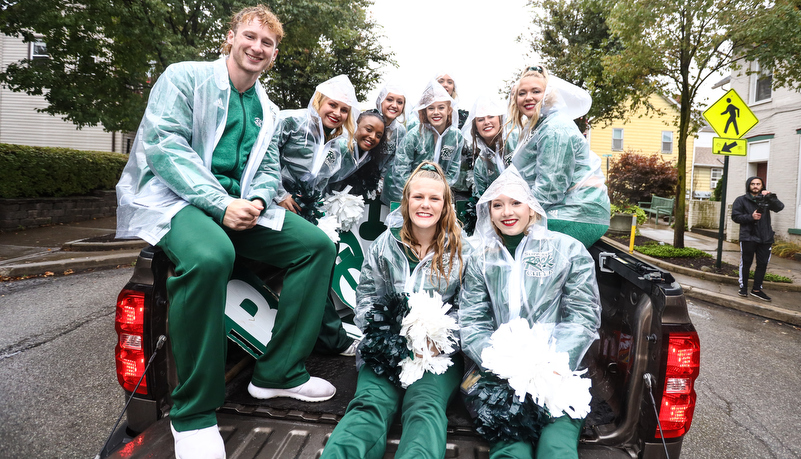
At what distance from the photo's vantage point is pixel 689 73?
1023cm

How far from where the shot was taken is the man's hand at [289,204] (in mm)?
3039

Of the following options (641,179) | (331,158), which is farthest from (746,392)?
(641,179)

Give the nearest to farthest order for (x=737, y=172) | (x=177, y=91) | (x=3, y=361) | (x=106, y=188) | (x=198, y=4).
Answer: (x=177, y=91)
(x=3, y=361)
(x=198, y=4)
(x=106, y=188)
(x=737, y=172)

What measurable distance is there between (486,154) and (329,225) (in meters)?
1.42

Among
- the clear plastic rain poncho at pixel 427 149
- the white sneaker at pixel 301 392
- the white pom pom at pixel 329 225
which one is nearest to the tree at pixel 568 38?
the clear plastic rain poncho at pixel 427 149

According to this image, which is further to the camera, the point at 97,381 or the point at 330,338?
the point at 97,381

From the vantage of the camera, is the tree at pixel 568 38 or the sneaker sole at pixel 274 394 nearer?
the sneaker sole at pixel 274 394

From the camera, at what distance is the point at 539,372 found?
185cm

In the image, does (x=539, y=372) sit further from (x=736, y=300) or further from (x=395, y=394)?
(x=736, y=300)

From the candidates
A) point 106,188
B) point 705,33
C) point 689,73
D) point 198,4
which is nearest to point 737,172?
point 689,73

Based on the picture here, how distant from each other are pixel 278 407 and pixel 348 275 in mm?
1639

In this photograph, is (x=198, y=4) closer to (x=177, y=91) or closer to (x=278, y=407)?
(x=177, y=91)

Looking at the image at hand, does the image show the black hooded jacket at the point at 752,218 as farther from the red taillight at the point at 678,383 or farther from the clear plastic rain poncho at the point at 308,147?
the red taillight at the point at 678,383

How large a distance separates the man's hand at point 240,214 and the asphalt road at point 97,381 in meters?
1.75
